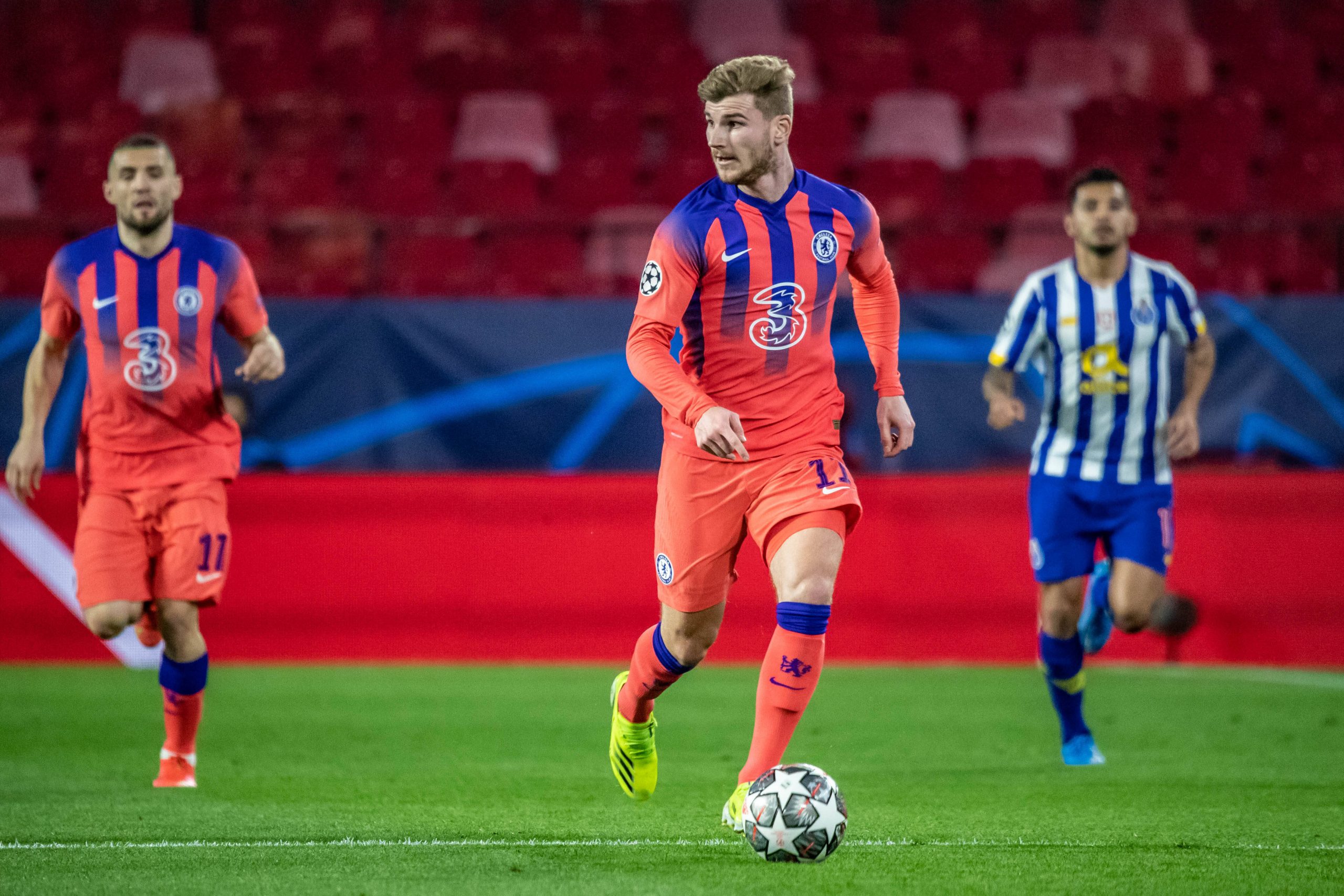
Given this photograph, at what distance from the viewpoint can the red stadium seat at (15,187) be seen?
1260cm

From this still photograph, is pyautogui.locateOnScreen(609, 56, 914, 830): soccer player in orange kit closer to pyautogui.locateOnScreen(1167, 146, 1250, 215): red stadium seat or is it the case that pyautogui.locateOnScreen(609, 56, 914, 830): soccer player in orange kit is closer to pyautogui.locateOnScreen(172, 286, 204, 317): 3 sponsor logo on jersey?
pyautogui.locateOnScreen(172, 286, 204, 317): 3 sponsor logo on jersey

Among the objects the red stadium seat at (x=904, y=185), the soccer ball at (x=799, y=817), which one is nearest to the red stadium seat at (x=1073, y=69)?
the red stadium seat at (x=904, y=185)

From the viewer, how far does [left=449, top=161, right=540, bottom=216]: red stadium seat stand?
12836 millimetres

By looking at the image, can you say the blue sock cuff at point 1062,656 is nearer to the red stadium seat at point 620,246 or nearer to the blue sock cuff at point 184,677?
the blue sock cuff at point 184,677

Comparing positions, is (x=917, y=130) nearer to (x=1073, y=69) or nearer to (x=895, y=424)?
(x=1073, y=69)

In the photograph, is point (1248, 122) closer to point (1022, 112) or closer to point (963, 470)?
point (1022, 112)

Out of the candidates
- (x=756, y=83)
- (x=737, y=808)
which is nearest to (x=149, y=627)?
(x=737, y=808)

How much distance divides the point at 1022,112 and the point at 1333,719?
738cm

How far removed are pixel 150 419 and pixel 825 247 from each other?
254 centimetres

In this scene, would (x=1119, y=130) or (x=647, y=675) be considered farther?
(x=1119, y=130)

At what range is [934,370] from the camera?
10.5m

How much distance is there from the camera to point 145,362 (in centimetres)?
574

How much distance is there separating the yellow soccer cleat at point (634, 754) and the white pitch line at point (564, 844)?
1.76ft

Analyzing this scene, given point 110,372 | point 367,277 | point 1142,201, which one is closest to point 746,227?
point 110,372
